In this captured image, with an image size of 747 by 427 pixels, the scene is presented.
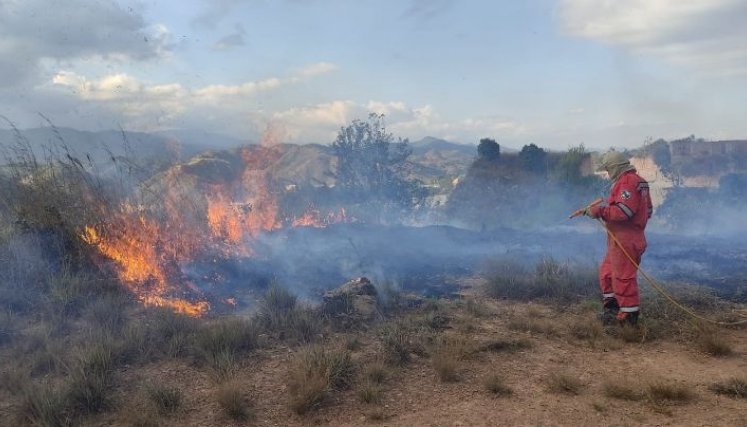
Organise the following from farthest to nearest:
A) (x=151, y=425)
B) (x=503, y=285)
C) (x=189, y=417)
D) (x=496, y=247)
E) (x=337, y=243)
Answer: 1. (x=496, y=247)
2. (x=337, y=243)
3. (x=503, y=285)
4. (x=189, y=417)
5. (x=151, y=425)

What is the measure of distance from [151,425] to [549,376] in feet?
13.3

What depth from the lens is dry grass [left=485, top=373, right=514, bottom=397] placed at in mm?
4773

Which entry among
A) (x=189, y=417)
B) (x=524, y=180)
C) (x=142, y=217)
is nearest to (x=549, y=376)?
(x=189, y=417)

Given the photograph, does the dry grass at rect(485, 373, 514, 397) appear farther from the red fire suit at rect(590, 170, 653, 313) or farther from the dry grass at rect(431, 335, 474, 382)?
the red fire suit at rect(590, 170, 653, 313)

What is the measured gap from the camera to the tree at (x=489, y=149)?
25641 mm

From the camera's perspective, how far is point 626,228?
6.42 meters

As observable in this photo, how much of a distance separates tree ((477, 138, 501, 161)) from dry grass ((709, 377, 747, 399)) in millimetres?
21765

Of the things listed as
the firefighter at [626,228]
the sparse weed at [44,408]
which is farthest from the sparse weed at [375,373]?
the firefighter at [626,228]

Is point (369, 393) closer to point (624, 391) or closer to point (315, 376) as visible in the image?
point (315, 376)

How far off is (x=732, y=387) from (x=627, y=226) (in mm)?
2395

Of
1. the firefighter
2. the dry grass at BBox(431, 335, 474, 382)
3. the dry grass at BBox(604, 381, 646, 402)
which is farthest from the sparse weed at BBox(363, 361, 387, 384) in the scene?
Result: the firefighter

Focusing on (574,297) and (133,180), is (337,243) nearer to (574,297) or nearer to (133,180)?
(133,180)

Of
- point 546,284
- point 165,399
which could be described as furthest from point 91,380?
point 546,284

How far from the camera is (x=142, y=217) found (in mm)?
9359
